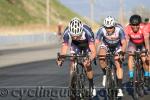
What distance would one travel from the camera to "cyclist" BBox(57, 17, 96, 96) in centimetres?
1045

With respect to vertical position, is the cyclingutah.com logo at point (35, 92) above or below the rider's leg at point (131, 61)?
below

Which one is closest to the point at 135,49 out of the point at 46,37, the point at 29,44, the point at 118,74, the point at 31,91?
the point at 118,74

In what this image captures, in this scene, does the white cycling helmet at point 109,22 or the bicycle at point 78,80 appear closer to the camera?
the bicycle at point 78,80

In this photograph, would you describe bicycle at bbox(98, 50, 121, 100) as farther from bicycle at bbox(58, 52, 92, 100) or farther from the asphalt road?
the asphalt road

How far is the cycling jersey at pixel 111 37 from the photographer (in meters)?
11.9

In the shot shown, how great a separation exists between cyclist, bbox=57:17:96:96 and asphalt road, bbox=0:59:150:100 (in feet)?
→ 4.35

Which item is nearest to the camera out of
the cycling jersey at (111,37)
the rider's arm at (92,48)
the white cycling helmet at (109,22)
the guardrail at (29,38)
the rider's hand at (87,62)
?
the rider's hand at (87,62)

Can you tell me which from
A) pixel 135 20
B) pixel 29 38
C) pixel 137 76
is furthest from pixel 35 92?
pixel 29 38

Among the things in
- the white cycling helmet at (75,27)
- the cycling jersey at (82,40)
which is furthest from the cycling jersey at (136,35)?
the white cycling helmet at (75,27)

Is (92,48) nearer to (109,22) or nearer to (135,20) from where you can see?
(109,22)

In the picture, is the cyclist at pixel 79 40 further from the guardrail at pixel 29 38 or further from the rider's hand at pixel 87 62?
the guardrail at pixel 29 38

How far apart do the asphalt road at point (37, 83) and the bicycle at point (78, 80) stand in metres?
1.39

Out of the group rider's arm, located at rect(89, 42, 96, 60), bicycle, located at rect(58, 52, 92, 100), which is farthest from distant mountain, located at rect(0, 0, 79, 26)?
bicycle, located at rect(58, 52, 92, 100)

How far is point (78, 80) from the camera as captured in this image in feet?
34.8
